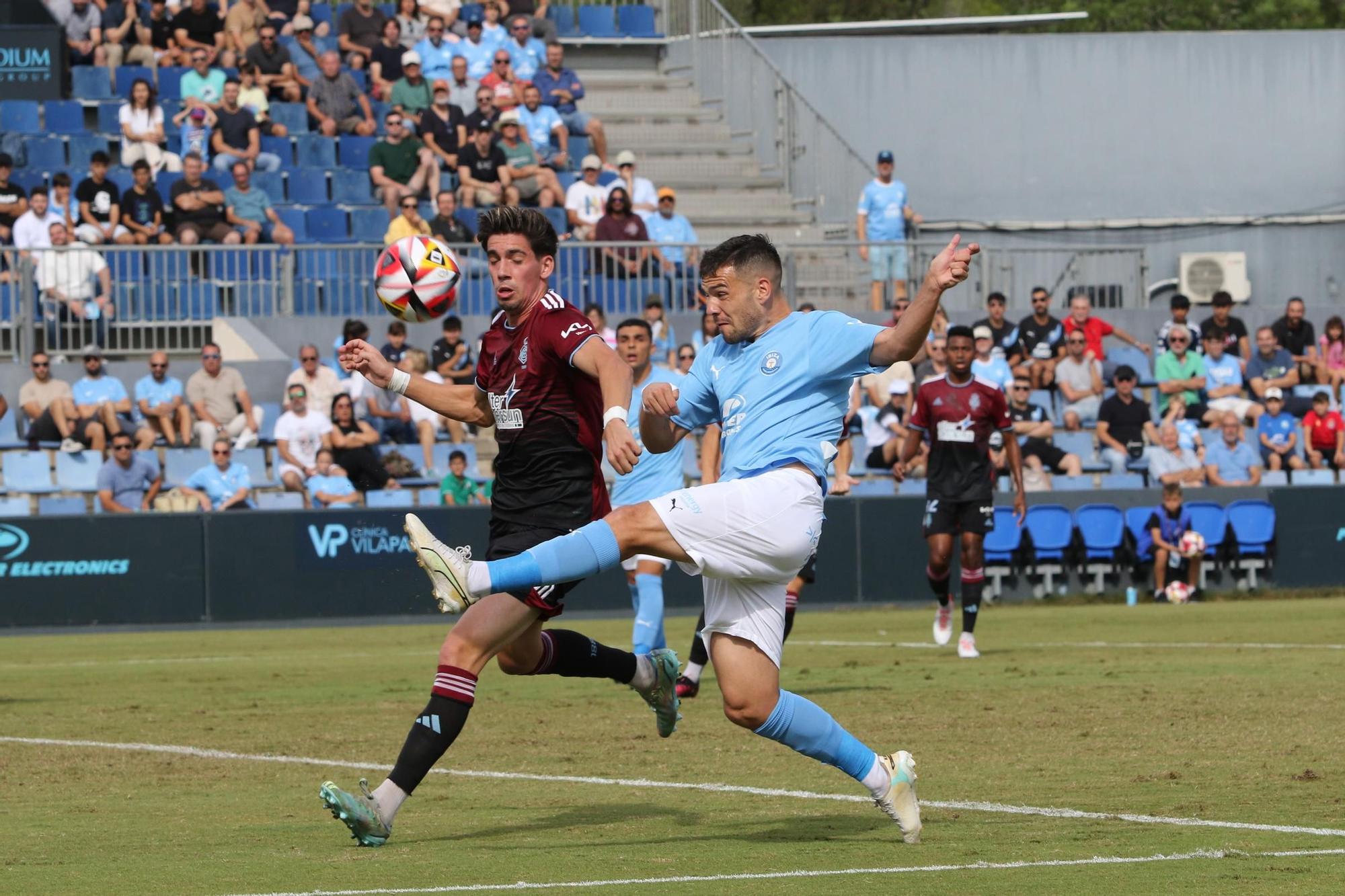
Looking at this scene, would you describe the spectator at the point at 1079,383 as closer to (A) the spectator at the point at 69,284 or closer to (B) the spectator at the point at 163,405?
(B) the spectator at the point at 163,405

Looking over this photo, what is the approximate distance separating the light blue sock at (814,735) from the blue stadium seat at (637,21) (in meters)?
27.7

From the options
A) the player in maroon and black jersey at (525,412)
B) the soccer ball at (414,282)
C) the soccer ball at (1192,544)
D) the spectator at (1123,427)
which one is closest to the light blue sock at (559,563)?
the player in maroon and black jersey at (525,412)

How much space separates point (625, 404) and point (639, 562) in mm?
5435

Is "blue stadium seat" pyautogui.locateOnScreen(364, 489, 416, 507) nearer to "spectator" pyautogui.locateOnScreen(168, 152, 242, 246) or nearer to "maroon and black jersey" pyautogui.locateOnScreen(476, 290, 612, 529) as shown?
"spectator" pyautogui.locateOnScreen(168, 152, 242, 246)

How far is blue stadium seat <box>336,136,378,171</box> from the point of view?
26.9 meters

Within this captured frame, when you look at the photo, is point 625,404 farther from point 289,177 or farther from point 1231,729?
point 289,177

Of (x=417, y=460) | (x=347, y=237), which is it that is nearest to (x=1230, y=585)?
(x=417, y=460)

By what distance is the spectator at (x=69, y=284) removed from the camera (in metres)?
23.4

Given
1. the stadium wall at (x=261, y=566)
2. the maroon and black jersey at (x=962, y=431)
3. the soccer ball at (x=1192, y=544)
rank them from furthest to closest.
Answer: the soccer ball at (x=1192, y=544) < the stadium wall at (x=261, y=566) < the maroon and black jersey at (x=962, y=431)

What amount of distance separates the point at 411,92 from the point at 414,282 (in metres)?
18.5

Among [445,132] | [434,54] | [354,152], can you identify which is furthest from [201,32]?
[445,132]

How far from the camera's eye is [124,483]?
2123 centimetres

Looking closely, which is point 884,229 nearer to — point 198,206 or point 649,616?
point 198,206

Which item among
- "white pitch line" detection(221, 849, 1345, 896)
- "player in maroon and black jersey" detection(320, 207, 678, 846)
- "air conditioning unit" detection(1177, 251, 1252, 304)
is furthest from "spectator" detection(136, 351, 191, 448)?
"air conditioning unit" detection(1177, 251, 1252, 304)
